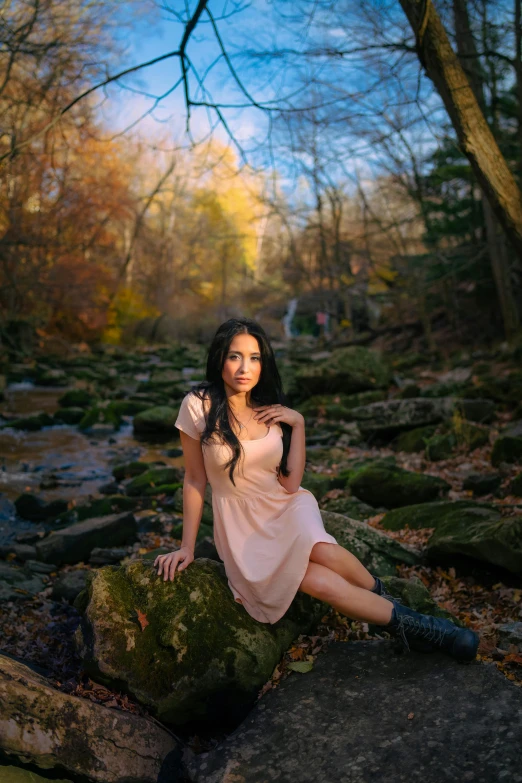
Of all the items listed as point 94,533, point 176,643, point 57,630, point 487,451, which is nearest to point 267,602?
point 176,643

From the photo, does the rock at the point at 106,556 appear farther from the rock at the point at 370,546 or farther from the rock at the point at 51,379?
the rock at the point at 51,379

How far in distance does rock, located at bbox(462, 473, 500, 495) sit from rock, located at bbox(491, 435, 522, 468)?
0.59 m

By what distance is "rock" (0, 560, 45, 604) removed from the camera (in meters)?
4.25

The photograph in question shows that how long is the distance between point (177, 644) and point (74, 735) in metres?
0.56

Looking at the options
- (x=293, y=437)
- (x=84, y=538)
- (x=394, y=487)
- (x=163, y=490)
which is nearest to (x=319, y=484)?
(x=394, y=487)

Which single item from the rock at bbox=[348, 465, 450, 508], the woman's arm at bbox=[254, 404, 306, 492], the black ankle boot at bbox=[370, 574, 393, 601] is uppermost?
the woman's arm at bbox=[254, 404, 306, 492]

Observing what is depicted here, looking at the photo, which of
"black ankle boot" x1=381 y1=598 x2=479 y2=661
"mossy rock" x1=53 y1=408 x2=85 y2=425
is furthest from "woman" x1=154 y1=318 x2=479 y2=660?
"mossy rock" x1=53 y1=408 x2=85 y2=425

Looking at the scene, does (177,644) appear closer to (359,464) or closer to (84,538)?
(84,538)

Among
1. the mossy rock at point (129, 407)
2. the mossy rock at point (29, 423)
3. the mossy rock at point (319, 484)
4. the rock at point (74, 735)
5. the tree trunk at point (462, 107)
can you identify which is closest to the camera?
the rock at point (74, 735)

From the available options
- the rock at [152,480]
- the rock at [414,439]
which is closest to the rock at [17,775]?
the rock at [152,480]

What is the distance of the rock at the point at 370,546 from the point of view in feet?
13.5

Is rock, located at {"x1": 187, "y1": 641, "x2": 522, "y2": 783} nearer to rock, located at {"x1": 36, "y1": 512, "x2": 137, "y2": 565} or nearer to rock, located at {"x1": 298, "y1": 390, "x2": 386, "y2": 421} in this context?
rock, located at {"x1": 36, "y1": 512, "x2": 137, "y2": 565}

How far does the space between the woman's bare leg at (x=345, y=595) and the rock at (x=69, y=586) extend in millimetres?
2001

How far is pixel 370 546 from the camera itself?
419 cm
